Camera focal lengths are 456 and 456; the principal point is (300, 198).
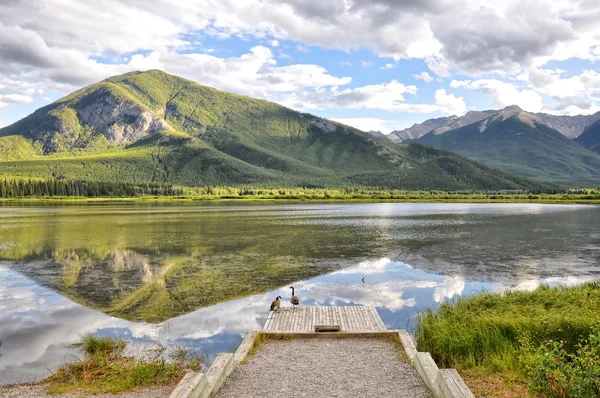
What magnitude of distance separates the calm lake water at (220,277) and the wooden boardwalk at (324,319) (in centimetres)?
107

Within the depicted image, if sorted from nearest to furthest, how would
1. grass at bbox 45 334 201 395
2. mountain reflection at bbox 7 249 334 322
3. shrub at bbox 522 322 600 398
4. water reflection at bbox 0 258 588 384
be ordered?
shrub at bbox 522 322 600 398
grass at bbox 45 334 201 395
water reflection at bbox 0 258 588 384
mountain reflection at bbox 7 249 334 322

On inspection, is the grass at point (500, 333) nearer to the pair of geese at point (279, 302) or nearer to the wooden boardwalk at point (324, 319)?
the wooden boardwalk at point (324, 319)

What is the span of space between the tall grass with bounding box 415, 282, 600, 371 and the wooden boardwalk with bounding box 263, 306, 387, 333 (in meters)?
2.06

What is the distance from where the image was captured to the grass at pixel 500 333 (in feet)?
40.5

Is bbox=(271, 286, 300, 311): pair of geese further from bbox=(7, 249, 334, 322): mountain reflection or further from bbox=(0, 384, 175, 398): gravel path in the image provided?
bbox=(0, 384, 175, 398): gravel path

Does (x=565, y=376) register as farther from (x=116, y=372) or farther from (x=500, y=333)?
(x=116, y=372)

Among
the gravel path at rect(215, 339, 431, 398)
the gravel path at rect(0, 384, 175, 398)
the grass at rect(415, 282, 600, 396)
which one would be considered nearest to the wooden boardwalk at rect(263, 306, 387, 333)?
the grass at rect(415, 282, 600, 396)

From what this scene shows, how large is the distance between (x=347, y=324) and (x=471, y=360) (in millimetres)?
5704

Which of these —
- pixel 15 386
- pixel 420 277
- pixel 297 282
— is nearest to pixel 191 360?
pixel 15 386

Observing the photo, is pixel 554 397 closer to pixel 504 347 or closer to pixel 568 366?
pixel 568 366

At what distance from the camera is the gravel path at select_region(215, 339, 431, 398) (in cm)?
1075

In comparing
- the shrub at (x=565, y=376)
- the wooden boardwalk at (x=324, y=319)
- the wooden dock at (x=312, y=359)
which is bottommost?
the wooden boardwalk at (x=324, y=319)

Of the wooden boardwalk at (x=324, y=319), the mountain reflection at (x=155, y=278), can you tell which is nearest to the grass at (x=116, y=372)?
the wooden boardwalk at (x=324, y=319)

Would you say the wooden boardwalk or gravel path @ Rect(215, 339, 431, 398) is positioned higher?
gravel path @ Rect(215, 339, 431, 398)
